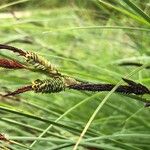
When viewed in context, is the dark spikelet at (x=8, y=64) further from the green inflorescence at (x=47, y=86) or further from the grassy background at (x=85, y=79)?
the grassy background at (x=85, y=79)

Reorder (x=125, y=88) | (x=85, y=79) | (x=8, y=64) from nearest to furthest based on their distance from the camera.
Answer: (x=8, y=64) → (x=125, y=88) → (x=85, y=79)

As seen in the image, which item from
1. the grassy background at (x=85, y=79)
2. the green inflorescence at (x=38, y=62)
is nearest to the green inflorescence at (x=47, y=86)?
the green inflorescence at (x=38, y=62)

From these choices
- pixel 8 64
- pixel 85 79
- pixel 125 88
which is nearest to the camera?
pixel 8 64

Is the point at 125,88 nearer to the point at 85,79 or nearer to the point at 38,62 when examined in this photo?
the point at 38,62

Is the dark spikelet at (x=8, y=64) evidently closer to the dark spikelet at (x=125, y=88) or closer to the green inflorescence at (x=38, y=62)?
the green inflorescence at (x=38, y=62)

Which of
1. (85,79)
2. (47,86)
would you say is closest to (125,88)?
(47,86)

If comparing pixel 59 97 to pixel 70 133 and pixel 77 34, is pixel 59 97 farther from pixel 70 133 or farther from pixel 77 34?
pixel 77 34

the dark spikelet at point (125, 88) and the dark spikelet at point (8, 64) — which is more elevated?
the dark spikelet at point (8, 64)

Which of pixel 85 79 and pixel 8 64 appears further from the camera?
pixel 85 79

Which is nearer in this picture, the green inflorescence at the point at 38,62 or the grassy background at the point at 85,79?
the green inflorescence at the point at 38,62
